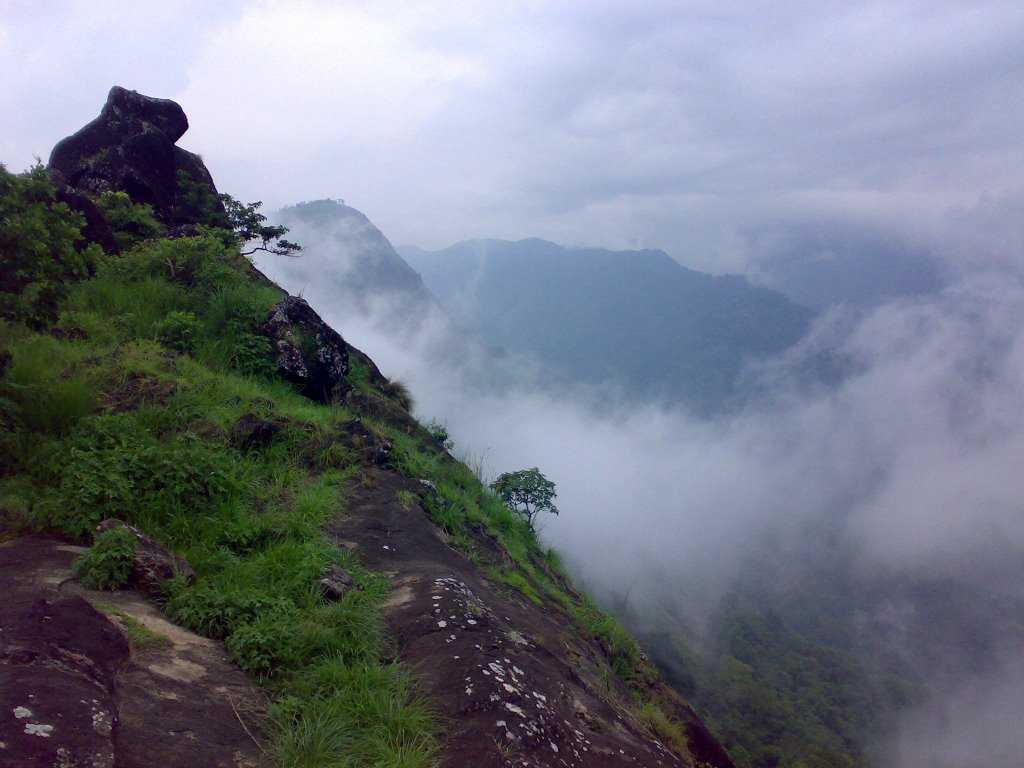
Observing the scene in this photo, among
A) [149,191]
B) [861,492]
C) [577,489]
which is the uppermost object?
[861,492]

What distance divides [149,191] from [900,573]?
11254 centimetres

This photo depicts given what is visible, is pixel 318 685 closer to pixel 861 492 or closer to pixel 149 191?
pixel 149 191

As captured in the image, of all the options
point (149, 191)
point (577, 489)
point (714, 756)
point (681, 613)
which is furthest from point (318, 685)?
point (577, 489)

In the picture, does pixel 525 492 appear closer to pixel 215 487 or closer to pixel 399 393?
pixel 399 393

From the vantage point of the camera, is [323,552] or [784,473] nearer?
[323,552]

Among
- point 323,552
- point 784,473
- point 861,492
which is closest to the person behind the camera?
point 323,552

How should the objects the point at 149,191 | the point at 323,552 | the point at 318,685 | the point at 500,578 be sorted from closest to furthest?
the point at 318,685
the point at 323,552
the point at 500,578
the point at 149,191

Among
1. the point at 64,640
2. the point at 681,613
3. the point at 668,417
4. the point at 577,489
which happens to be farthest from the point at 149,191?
the point at 668,417

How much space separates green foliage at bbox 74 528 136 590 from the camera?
14.6 feet

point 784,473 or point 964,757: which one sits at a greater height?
point 784,473

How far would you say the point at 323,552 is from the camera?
5.75 meters

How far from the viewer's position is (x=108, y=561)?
4551 millimetres

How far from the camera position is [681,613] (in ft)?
220

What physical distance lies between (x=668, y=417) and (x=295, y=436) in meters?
198
